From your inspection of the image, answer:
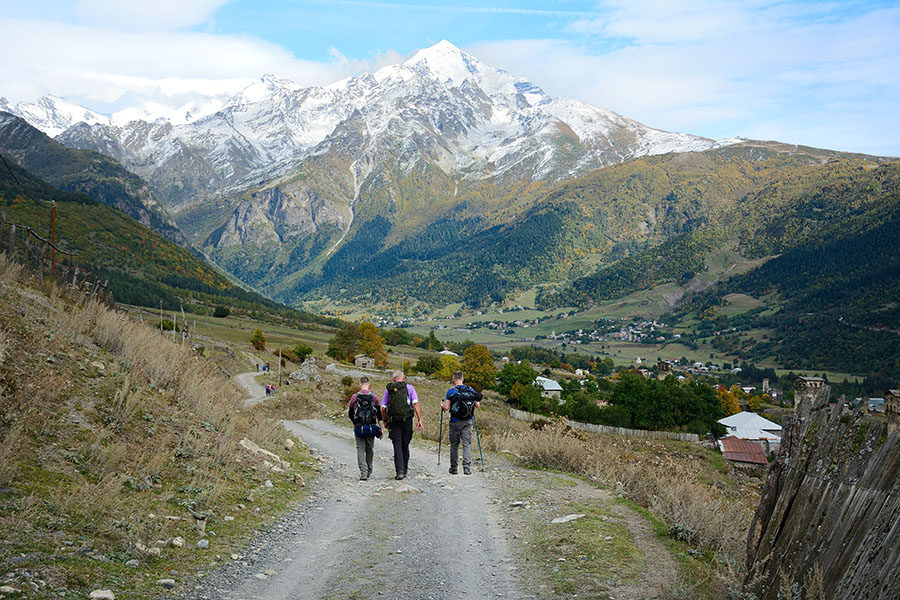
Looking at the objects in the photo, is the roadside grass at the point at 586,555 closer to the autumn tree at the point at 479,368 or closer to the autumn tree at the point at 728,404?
the autumn tree at the point at 479,368

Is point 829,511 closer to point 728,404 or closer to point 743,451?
point 743,451

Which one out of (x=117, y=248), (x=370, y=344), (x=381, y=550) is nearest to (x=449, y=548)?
(x=381, y=550)

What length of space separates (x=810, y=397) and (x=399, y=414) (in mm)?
8733

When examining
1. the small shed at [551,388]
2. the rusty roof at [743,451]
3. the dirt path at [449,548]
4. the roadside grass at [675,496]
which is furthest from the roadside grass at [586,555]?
the small shed at [551,388]

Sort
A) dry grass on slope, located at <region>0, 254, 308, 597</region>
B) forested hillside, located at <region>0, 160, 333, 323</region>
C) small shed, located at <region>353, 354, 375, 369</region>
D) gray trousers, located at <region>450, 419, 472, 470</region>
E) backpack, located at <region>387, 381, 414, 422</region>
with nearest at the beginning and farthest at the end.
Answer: dry grass on slope, located at <region>0, 254, 308, 597</region>, backpack, located at <region>387, 381, 414, 422</region>, gray trousers, located at <region>450, 419, 472, 470</region>, small shed, located at <region>353, 354, 375, 369</region>, forested hillside, located at <region>0, 160, 333, 323</region>

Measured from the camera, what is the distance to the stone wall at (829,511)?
5.14m

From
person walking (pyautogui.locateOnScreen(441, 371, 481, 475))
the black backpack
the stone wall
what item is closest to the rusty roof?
person walking (pyautogui.locateOnScreen(441, 371, 481, 475))

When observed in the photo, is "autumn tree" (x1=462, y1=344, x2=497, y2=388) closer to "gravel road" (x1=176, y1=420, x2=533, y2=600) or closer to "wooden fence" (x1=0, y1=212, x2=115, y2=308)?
"wooden fence" (x1=0, y1=212, x2=115, y2=308)

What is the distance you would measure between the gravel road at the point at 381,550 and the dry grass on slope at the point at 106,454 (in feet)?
2.01

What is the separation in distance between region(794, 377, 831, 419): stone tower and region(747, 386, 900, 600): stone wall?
0.03 ft

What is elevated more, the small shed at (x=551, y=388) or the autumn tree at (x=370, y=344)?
the autumn tree at (x=370, y=344)

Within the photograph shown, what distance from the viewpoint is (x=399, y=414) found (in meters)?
13.4

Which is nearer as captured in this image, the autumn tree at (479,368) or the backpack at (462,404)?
the backpack at (462,404)

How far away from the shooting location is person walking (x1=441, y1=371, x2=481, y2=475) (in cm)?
1384
